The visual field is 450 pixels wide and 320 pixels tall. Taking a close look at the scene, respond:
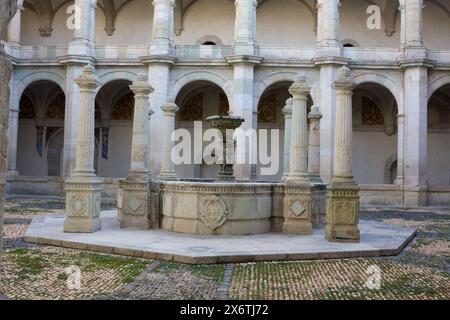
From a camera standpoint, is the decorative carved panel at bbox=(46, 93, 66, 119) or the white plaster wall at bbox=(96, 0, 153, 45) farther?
the decorative carved panel at bbox=(46, 93, 66, 119)

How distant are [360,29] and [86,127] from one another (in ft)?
61.3

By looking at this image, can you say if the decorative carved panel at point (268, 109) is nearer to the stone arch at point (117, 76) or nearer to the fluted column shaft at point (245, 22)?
the fluted column shaft at point (245, 22)

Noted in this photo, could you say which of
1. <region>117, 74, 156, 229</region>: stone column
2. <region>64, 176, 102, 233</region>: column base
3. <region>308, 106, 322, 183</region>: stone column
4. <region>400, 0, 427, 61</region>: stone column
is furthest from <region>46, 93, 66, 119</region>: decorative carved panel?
<region>64, 176, 102, 233</region>: column base

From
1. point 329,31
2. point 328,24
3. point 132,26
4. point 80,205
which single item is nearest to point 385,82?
point 329,31

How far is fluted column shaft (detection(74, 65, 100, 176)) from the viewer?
32.0 feet

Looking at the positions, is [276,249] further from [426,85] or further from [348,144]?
[426,85]

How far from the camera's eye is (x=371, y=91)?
79.0 feet

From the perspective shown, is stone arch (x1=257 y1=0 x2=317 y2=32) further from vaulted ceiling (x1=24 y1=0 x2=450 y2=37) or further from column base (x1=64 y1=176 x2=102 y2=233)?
column base (x1=64 y1=176 x2=102 y2=233)

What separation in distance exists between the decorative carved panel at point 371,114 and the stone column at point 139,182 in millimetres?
16237

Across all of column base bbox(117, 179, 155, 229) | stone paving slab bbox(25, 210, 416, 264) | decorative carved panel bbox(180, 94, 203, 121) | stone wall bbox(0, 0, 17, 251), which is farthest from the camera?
decorative carved panel bbox(180, 94, 203, 121)

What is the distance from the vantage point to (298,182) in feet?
32.7

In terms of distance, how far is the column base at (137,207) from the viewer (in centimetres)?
1041

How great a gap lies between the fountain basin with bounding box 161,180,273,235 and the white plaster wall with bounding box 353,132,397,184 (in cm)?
1573
